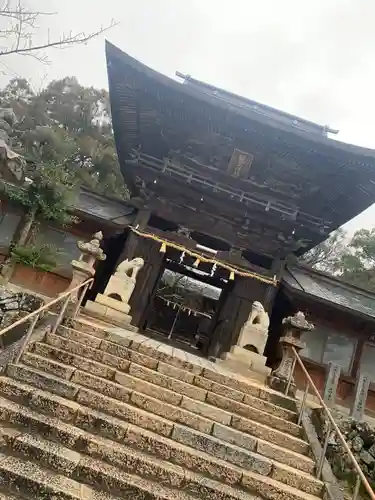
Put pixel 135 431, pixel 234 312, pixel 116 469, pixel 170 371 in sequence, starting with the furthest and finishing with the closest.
→ pixel 234 312 → pixel 170 371 → pixel 135 431 → pixel 116 469

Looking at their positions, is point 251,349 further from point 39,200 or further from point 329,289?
point 39,200

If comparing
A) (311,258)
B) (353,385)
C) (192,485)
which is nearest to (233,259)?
(353,385)

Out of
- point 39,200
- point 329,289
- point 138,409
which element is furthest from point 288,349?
point 39,200

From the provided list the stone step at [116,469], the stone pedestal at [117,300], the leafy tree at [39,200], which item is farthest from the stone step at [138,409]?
the leafy tree at [39,200]

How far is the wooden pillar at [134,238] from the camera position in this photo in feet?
34.2

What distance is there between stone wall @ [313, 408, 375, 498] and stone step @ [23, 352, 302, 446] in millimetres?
995

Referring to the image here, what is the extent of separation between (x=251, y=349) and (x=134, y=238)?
4199mm

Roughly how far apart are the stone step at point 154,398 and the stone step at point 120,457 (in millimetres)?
594

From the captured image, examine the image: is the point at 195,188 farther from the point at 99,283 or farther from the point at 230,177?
the point at 99,283

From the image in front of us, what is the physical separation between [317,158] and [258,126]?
1.85 meters

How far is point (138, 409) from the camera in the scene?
480 cm

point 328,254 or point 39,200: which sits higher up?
point 328,254

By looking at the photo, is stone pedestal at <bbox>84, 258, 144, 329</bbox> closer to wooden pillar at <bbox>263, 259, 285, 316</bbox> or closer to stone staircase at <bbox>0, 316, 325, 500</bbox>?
stone staircase at <bbox>0, 316, 325, 500</bbox>

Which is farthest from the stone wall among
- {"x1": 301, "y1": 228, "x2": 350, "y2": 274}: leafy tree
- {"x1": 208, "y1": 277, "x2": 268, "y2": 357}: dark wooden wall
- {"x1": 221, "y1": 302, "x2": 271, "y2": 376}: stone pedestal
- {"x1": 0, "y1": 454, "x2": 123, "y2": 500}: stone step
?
{"x1": 301, "y1": 228, "x2": 350, "y2": 274}: leafy tree
